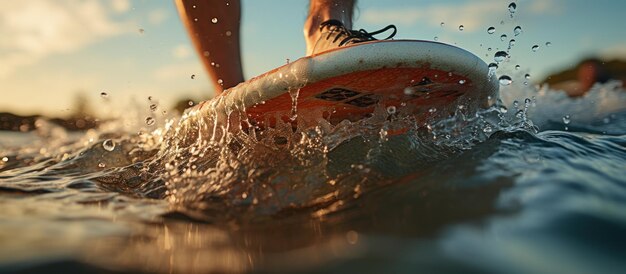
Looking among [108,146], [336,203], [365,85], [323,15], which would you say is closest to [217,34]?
[323,15]

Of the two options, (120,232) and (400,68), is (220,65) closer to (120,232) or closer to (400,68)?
(400,68)

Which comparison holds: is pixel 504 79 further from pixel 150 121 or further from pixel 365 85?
pixel 150 121

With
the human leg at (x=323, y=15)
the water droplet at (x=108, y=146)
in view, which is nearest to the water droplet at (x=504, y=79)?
the human leg at (x=323, y=15)

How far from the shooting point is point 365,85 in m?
1.77

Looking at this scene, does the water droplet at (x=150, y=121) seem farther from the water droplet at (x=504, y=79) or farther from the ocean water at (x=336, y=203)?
the water droplet at (x=504, y=79)

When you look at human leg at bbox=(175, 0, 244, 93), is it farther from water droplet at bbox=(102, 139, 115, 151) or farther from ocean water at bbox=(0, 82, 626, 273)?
water droplet at bbox=(102, 139, 115, 151)

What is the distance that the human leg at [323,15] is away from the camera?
267cm

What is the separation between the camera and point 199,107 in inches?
82.8

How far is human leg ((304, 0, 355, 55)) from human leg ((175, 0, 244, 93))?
43cm

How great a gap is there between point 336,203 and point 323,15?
1742mm

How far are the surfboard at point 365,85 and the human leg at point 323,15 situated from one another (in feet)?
2.59

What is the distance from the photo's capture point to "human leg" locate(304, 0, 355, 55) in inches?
105

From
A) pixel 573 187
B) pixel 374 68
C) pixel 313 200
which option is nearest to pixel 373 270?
pixel 313 200

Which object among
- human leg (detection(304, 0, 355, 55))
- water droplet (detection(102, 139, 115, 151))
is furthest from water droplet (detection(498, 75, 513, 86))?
water droplet (detection(102, 139, 115, 151))
